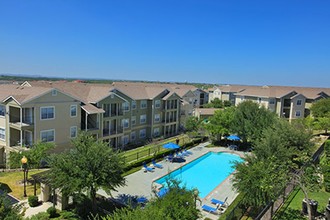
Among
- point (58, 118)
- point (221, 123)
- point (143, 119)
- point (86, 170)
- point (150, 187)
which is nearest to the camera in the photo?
point (86, 170)

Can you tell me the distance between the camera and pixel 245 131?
40375 mm

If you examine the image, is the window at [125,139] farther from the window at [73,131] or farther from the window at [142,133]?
the window at [73,131]

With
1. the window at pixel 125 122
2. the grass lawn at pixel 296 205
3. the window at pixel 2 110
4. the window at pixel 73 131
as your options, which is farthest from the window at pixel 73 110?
the grass lawn at pixel 296 205

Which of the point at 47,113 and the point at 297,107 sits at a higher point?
the point at 47,113

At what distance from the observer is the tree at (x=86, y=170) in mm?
17234

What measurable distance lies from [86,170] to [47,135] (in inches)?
613

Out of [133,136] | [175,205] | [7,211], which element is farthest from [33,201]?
[133,136]

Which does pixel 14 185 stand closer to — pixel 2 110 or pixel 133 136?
pixel 2 110

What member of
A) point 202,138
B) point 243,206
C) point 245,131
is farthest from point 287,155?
point 202,138

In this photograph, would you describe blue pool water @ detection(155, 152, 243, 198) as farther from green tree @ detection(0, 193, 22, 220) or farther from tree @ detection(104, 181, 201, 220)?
green tree @ detection(0, 193, 22, 220)

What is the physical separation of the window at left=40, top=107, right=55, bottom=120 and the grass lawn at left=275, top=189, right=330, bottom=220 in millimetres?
25876

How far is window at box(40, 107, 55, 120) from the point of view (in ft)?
97.6

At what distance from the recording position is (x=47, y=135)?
30547 mm

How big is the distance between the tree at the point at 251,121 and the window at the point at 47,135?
26.7 m
